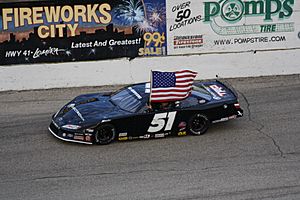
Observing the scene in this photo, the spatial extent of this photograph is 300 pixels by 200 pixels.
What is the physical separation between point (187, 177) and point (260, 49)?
840 cm

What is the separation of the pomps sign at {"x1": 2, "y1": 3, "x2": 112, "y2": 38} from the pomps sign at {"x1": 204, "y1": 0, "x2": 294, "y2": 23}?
3182 millimetres

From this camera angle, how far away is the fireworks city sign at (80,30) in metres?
16.3

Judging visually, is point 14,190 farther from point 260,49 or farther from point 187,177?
point 260,49

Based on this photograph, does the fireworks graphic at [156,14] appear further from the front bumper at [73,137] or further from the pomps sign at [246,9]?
the front bumper at [73,137]

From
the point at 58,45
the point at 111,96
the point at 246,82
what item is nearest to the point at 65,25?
the point at 58,45

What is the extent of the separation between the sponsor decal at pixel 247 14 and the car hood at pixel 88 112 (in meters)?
5.88

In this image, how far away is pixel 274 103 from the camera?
1472 cm

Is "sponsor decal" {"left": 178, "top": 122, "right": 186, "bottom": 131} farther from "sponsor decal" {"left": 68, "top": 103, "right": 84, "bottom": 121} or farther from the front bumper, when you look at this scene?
"sponsor decal" {"left": 68, "top": 103, "right": 84, "bottom": 121}

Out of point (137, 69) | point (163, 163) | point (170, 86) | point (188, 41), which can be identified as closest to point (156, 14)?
point (188, 41)

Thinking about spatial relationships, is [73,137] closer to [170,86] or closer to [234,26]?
[170,86]

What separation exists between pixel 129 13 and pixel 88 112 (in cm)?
574

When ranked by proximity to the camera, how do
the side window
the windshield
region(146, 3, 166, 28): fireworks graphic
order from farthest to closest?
1. region(146, 3, 166, 28): fireworks graphic
2. the side window
3. the windshield

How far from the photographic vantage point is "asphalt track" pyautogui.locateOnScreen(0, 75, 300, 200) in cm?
960

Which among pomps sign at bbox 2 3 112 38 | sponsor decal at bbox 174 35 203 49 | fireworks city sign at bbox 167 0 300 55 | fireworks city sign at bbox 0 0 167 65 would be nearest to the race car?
fireworks city sign at bbox 0 0 167 65
